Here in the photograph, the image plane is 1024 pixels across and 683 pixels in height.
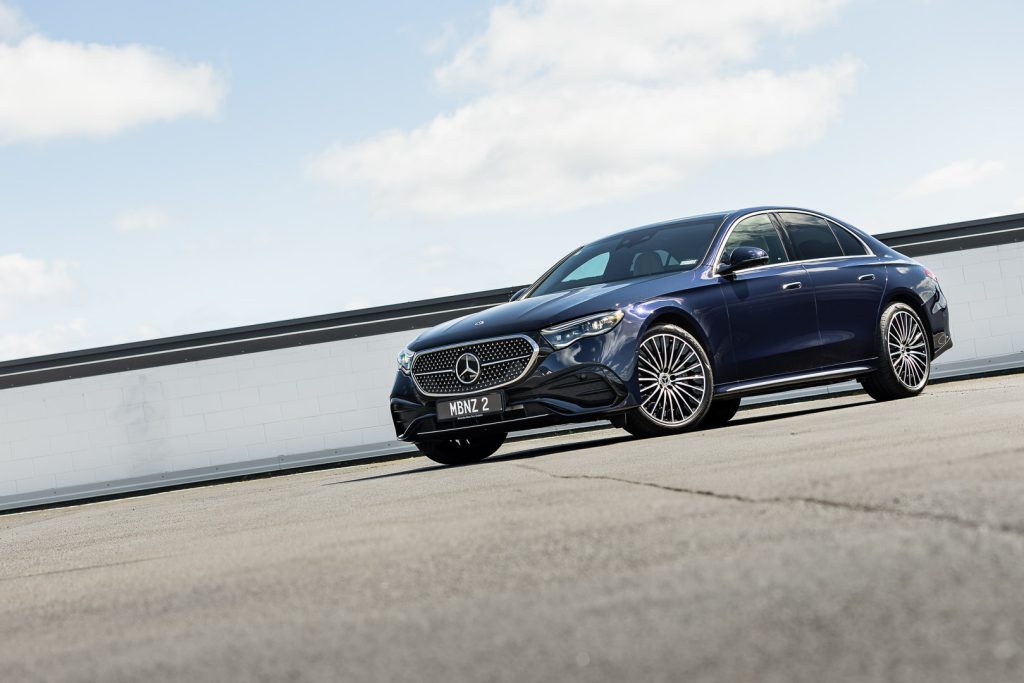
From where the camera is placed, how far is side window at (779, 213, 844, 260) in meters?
9.55

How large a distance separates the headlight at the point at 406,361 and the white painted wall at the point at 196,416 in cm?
573

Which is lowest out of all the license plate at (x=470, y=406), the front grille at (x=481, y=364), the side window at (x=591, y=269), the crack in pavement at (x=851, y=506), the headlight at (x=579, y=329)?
the crack in pavement at (x=851, y=506)

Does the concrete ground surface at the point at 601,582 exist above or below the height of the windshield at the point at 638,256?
below

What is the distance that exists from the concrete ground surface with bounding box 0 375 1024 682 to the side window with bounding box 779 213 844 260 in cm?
357

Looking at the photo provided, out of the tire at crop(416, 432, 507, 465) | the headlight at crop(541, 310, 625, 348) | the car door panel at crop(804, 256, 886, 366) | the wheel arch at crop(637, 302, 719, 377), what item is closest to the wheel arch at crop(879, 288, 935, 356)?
the car door panel at crop(804, 256, 886, 366)

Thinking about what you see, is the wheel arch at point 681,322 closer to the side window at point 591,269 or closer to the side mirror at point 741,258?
the side mirror at point 741,258

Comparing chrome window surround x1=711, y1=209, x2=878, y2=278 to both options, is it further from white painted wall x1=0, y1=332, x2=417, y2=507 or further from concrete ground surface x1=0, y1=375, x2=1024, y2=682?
white painted wall x1=0, y1=332, x2=417, y2=507

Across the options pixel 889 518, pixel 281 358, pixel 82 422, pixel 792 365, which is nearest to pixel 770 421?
pixel 792 365

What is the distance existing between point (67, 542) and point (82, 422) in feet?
27.1

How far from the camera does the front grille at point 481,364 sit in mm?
7949

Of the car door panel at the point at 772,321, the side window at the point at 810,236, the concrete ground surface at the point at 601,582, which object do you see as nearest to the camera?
the concrete ground surface at the point at 601,582

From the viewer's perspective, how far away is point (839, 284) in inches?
372

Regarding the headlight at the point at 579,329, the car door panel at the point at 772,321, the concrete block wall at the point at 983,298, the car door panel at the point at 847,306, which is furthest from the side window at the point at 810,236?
the concrete block wall at the point at 983,298

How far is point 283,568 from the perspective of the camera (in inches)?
164
